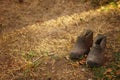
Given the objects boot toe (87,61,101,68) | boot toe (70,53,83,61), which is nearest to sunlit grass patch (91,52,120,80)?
boot toe (87,61,101,68)

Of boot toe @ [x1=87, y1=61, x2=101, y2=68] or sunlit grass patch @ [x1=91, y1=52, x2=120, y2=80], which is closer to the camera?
sunlit grass patch @ [x1=91, y1=52, x2=120, y2=80]

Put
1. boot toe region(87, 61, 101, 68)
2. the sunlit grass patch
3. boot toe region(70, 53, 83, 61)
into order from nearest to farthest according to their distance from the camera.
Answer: the sunlit grass patch, boot toe region(87, 61, 101, 68), boot toe region(70, 53, 83, 61)

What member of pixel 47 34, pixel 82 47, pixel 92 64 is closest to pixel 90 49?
pixel 82 47

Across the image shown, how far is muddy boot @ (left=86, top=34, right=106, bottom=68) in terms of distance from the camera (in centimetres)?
235

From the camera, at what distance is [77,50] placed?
251 cm

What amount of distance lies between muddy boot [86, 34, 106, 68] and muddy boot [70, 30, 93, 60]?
0.13 m

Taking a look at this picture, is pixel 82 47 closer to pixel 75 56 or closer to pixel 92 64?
pixel 75 56

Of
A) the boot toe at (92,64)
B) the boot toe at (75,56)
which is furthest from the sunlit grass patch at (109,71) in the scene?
the boot toe at (75,56)

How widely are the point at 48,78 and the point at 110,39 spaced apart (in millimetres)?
966

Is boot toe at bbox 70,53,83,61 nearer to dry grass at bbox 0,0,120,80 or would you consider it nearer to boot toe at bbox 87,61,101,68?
dry grass at bbox 0,0,120,80

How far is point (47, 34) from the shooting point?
3.01 m

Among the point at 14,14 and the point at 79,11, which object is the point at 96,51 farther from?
the point at 14,14

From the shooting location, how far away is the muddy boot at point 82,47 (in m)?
2.50

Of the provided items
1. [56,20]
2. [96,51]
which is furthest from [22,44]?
[96,51]
